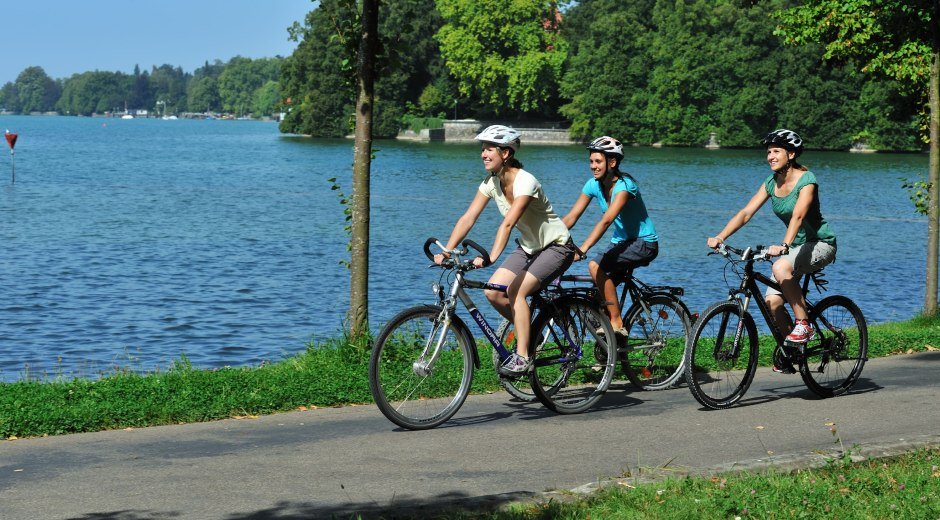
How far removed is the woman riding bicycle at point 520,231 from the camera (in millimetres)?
7883

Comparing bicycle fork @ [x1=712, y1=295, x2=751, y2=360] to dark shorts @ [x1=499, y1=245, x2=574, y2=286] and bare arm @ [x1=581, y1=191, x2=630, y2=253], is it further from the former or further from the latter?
dark shorts @ [x1=499, y1=245, x2=574, y2=286]

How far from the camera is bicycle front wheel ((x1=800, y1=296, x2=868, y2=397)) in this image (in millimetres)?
9250

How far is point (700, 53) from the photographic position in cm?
10325

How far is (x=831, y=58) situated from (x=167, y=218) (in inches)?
1214

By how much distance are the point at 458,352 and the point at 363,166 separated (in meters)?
2.47

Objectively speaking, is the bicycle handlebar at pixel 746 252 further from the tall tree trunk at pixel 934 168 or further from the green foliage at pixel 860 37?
the green foliage at pixel 860 37

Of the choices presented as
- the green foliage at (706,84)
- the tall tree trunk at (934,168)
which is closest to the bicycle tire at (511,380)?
the tall tree trunk at (934,168)

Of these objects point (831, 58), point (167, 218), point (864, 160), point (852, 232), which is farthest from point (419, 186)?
point (831, 58)

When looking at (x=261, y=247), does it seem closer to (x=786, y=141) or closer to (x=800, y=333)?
(x=800, y=333)

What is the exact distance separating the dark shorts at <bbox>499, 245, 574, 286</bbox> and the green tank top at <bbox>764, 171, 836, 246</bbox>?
62.5 inches

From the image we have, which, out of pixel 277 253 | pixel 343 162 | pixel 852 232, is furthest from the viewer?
pixel 343 162

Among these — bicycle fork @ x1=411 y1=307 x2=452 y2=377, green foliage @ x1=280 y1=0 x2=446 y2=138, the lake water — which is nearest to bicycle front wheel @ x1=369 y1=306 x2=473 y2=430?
bicycle fork @ x1=411 y1=307 x2=452 y2=377

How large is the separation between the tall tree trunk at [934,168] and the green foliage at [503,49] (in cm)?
9737

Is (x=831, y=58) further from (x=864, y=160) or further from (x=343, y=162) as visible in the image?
(x=864, y=160)
